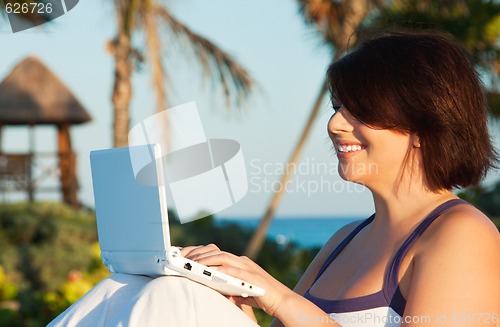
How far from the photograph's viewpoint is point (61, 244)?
13.1 m

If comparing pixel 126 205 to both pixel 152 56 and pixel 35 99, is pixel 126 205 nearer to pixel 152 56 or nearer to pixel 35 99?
pixel 152 56

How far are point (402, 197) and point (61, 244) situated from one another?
1138cm

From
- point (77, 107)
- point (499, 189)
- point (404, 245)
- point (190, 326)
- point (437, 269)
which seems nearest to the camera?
point (190, 326)

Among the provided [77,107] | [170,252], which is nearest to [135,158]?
[170,252]

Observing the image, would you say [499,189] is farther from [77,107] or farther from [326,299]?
[326,299]

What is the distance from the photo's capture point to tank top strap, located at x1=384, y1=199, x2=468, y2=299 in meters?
2.17

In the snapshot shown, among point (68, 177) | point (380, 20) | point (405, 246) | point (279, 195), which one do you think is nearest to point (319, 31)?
point (380, 20)

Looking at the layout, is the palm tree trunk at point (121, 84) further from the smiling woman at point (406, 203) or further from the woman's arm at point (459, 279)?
the woman's arm at point (459, 279)

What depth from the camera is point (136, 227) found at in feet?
6.82

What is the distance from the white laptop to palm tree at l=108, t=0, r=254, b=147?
8.58 m

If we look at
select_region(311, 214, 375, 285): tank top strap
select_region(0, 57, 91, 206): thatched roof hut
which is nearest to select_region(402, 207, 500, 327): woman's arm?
select_region(311, 214, 375, 285): tank top strap

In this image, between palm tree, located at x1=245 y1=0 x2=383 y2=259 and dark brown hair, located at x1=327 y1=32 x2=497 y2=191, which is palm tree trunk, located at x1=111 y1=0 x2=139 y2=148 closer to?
palm tree, located at x1=245 y1=0 x2=383 y2=259

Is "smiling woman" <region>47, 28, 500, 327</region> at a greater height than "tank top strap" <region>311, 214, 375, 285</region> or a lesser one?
greater

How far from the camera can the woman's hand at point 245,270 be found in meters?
2.01
